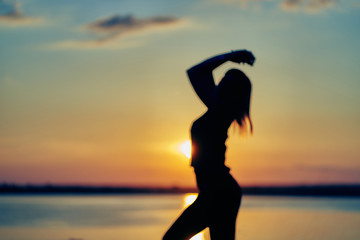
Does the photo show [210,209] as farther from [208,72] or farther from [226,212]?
[208,72]

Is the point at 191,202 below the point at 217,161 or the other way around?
the other way around

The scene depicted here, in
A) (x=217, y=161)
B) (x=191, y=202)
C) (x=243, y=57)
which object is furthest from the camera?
(x=191, y=202)

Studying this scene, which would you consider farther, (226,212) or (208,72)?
(208,72)

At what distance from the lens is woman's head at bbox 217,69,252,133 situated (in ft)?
13.1

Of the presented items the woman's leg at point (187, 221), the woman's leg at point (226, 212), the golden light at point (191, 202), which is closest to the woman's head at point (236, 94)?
the woman's leg at point (226, 212)

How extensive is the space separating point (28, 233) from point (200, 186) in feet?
41.9

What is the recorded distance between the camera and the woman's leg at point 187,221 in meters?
3.89

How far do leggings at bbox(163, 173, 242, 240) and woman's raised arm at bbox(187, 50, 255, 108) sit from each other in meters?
0.54

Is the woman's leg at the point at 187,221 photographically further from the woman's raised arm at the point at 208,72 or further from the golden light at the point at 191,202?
the golden light at the point at 191,202

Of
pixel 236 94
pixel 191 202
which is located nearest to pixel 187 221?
pixel 236 94

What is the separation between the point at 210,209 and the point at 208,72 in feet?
3.12

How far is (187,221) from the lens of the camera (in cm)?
390

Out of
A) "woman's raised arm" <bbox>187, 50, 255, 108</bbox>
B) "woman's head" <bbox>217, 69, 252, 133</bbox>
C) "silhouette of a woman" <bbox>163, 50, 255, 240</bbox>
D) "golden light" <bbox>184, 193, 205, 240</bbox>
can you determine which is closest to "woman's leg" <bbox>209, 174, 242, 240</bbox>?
"silhouette of a woman" <bbox>163, 50, 255, 240</bbox>

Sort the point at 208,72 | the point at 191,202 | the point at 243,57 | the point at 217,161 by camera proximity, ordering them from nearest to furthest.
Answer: the point at 217,161
the point at 243,57
the point at 208,72
the point at 191,202
